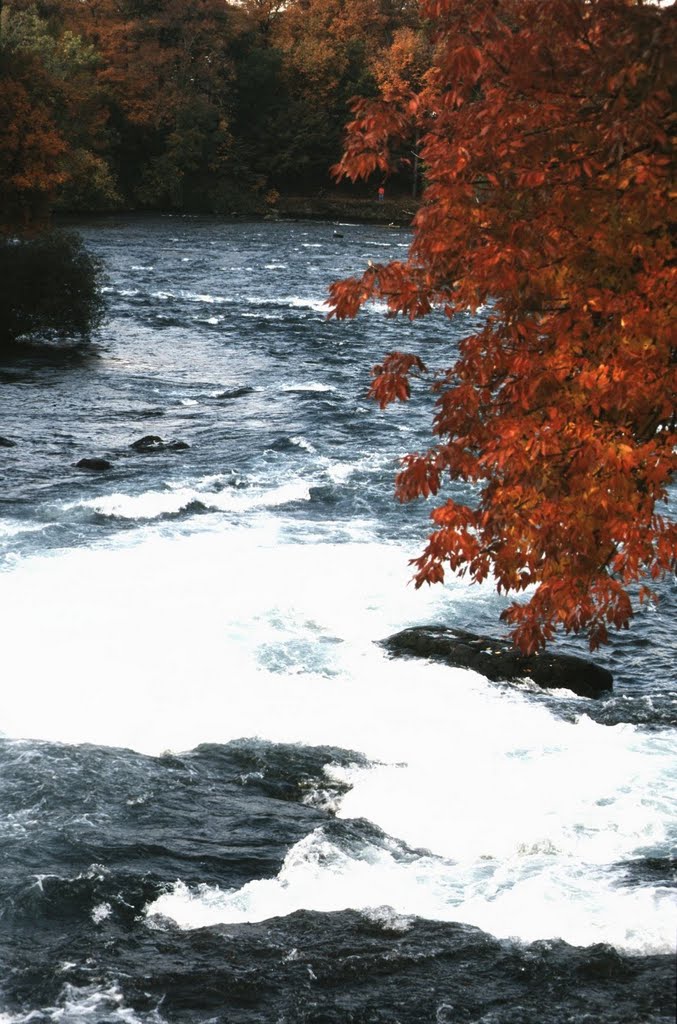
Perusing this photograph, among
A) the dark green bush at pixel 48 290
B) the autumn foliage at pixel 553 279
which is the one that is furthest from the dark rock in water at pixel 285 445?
the autumn foliage at pixel 553 279

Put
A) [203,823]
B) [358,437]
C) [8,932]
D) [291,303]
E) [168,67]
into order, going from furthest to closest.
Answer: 1. [168,67]
2. [291,303]
3. [358,437]
4. [203,823]
5. [8,932]

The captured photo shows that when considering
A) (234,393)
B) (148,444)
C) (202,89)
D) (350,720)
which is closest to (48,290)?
(234,393)

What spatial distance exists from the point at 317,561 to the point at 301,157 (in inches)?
3124

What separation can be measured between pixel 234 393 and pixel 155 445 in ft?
17.5

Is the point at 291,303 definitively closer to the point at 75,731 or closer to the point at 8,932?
the point at 75,731

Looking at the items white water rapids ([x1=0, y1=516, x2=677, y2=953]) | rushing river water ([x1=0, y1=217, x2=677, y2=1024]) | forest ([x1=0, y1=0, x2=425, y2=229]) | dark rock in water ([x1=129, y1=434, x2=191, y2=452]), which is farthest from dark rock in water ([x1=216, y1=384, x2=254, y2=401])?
forest ([x1=0, y1=0, x2=425, y2=229])

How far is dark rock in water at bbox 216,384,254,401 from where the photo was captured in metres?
27.7

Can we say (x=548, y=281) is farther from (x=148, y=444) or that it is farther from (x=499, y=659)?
(x=148, y=444)

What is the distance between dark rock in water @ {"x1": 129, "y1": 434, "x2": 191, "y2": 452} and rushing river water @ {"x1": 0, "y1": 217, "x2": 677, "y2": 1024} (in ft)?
2.83

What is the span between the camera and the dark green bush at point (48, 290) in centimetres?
3133

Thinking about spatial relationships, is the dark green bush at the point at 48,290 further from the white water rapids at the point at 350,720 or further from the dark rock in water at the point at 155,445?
the white water rapids at the point at 350,720

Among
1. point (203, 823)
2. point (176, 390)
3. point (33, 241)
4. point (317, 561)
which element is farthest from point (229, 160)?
point (203, 823)

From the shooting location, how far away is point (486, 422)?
28.9ft

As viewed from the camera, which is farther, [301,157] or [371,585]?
[301,157]
